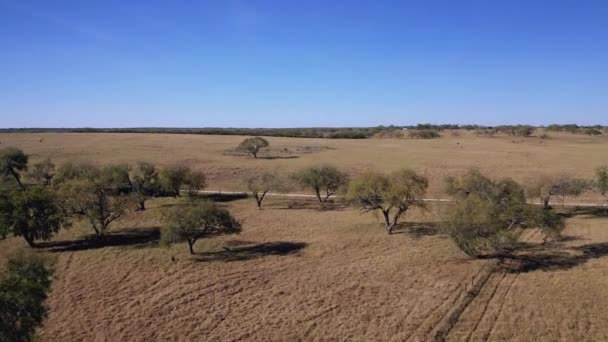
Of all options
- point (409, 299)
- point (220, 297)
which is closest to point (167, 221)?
point (220, 297)

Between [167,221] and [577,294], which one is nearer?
[577,294]

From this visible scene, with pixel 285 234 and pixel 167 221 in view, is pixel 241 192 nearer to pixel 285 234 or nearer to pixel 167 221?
pixel 285 234

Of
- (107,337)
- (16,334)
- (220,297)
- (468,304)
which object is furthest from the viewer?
(220,297)

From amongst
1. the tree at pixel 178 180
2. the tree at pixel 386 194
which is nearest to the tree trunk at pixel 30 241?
the tree at pixel 178 180

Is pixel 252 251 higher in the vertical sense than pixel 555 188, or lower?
lower

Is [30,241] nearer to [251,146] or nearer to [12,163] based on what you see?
[12,163]

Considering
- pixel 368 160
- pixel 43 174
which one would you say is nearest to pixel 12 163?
pixel 43 174
